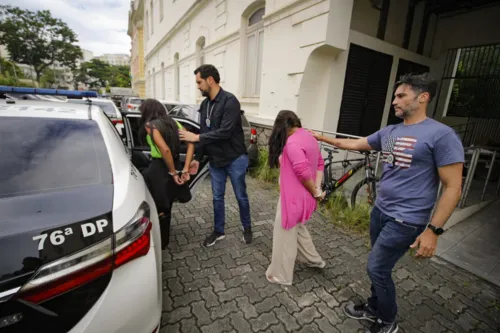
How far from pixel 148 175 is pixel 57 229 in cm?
160

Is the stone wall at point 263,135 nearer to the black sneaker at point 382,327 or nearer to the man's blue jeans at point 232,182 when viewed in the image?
the man's blue jeans at point 232,182

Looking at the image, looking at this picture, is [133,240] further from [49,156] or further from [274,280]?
[274,280]

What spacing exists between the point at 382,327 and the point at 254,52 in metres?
7.41

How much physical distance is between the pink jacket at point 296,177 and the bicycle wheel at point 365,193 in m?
1.97

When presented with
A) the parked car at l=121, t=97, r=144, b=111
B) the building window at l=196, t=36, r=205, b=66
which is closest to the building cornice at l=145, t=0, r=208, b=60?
the building window at l=196, t=36, r=205, b=66

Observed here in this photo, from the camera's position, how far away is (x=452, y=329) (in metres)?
2.08

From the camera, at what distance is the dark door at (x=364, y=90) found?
5762 mm

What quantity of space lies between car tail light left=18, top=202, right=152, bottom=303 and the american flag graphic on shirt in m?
1.62

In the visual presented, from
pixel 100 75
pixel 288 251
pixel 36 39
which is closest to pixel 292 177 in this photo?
pixel 288 251

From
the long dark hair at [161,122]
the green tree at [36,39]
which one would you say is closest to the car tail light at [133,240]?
the long dark hair at [161,122]

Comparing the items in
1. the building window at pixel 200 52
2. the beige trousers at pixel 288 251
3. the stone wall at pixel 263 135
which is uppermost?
the building window at pixel 200 52

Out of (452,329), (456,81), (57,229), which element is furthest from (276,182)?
(456,81)

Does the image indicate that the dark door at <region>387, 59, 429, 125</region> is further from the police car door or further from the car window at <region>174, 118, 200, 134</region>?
the police car door

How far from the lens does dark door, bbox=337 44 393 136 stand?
5762 millimetres
